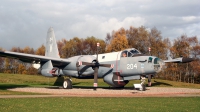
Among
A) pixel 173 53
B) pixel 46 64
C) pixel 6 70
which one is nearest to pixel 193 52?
pixel 173 53

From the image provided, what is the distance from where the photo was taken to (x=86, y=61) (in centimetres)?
2995

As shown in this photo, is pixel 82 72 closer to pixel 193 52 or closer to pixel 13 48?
pixel 193 52

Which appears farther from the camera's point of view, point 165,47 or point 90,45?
point 90,45

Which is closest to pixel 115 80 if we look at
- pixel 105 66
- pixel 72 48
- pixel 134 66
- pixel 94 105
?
pixel 105 66

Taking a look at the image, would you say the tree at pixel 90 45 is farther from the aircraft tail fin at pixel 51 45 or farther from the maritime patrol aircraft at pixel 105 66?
the maritime patrol aircraft at pixel 105 66

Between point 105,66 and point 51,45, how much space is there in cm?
1200

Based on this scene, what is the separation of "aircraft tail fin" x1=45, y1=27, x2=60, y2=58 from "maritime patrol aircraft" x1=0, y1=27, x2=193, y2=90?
5.02 metres

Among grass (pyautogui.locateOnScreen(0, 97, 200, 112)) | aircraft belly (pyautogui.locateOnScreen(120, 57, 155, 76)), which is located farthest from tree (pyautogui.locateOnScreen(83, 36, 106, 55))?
grass (pyautogui.locateOnScreen(0, 97, 200, 112))

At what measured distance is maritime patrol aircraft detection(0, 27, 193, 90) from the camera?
27.0m

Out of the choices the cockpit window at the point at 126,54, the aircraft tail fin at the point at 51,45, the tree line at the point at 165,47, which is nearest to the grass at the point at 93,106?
the cockpit window at the point at 126,54

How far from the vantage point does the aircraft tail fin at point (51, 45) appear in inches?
1473

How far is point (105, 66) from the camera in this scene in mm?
29234

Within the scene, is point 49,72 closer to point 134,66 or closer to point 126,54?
point 126,54

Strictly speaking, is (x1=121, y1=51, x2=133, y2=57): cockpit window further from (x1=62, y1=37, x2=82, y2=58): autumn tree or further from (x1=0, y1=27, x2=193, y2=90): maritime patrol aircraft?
(x1=62, y1=37, x2=82, y2=58): autumn tree
